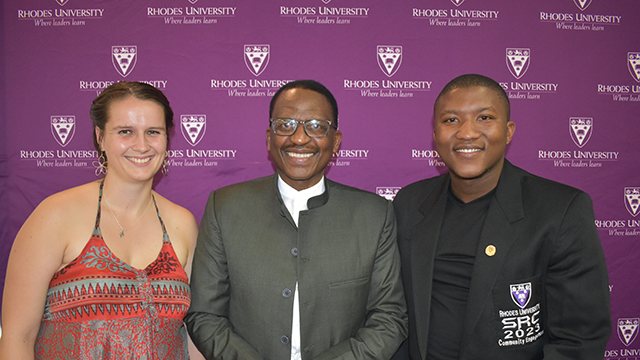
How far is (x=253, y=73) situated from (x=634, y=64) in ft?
11.6

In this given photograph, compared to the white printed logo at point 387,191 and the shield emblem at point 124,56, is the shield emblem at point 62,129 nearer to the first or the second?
the shield emblem at point 124,56

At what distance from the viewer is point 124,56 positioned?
3.25m

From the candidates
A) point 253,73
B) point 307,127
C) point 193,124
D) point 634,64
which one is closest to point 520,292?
point 307,127

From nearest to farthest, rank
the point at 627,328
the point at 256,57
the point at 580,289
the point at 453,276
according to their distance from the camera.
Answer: the point at 580,289, the point at 453,276, the point at 256,57, the point at 627,328

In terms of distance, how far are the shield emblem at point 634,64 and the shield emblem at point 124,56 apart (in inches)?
178

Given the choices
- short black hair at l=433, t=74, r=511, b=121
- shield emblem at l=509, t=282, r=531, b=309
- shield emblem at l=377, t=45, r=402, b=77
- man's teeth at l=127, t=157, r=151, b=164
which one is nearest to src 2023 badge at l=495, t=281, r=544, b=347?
shield emblem at l=509, t=282, r=531, b=309

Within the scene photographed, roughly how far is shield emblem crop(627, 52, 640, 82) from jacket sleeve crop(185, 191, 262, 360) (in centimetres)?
395

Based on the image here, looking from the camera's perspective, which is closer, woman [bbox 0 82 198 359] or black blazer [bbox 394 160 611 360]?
black blazer [bbox 394 160 611 360]

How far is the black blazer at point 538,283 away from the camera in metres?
1.72

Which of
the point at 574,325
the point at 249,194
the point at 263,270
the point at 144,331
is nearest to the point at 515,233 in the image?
the point at 574,325

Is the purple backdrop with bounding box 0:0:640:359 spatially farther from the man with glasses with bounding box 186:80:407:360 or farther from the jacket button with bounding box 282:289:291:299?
the jacket button with bounding box 282:289:291:299

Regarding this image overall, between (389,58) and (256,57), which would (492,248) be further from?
(256,57)

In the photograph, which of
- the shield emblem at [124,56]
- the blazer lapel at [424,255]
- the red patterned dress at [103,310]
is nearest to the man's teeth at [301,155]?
the blazer lapel at [424,255]

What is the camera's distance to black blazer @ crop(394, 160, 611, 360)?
1.72 meters
